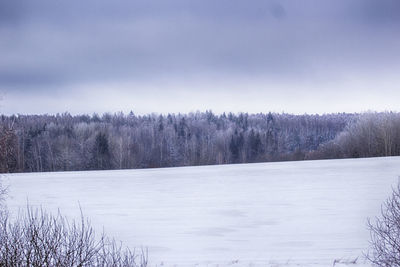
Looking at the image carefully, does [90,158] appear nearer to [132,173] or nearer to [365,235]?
[132,173]

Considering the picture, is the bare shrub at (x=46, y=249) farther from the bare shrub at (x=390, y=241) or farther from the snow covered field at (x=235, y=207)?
the snow covered field at (x=235, y=207)

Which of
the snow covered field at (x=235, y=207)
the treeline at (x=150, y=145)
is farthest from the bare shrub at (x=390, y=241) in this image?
the treeline at (x=150, y=145)

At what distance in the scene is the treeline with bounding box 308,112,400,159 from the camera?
5462cm

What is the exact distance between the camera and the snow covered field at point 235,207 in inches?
663

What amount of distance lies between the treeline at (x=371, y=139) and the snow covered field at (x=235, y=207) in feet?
43.6

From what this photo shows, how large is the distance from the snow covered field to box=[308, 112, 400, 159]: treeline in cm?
1329

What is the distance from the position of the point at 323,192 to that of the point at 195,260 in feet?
52.9

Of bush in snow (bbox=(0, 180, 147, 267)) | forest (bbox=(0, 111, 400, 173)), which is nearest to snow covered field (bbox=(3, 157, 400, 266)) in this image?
bush in snow (bbox=(0, 180, 147, 267))

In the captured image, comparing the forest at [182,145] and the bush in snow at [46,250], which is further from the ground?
the forest at [182,145]

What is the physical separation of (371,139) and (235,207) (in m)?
35.7

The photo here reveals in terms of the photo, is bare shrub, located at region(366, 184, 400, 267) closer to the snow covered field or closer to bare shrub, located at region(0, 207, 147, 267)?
the snow covered field

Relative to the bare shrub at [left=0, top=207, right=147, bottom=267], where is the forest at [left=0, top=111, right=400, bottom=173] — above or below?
above

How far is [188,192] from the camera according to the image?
105ft

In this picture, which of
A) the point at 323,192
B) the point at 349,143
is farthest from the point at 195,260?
the point at 349,143
